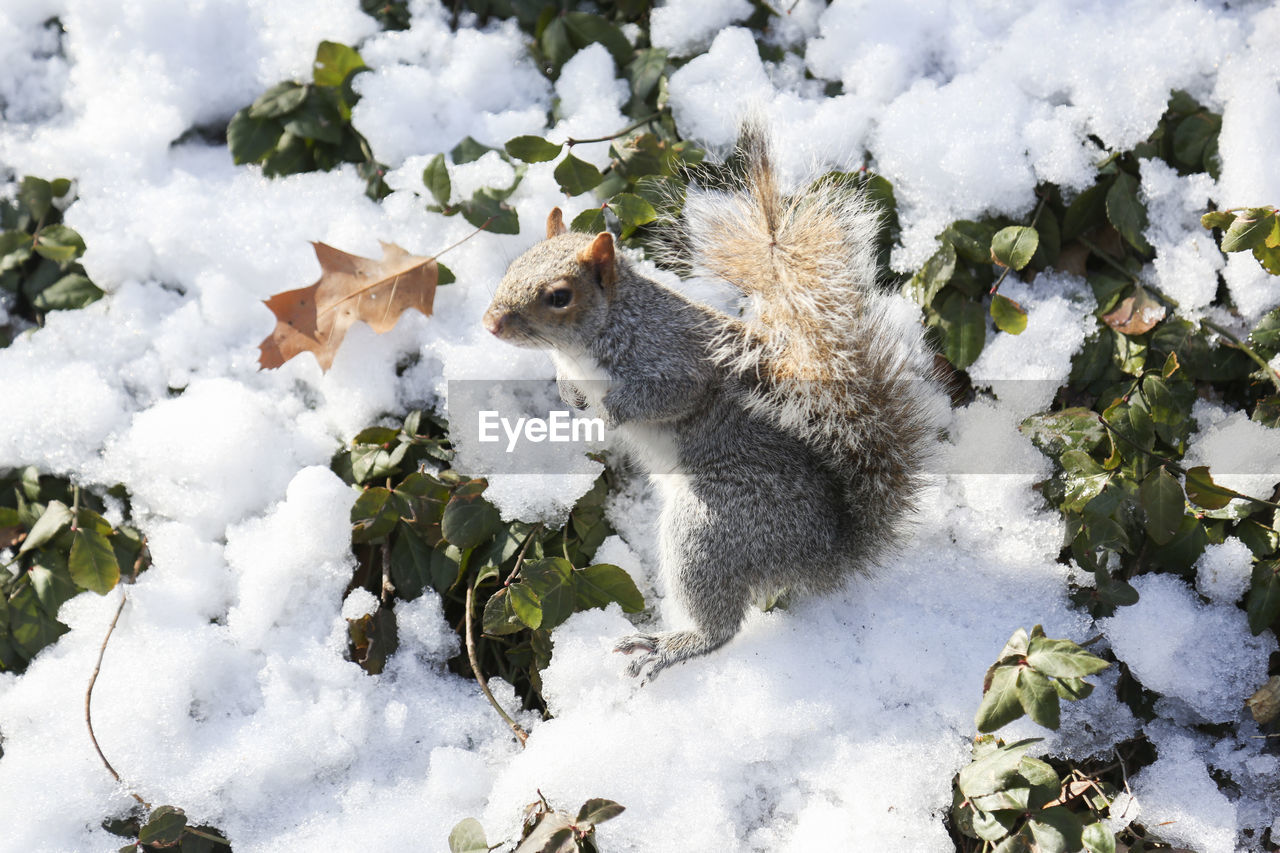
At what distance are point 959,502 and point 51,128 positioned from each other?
91.5 inches

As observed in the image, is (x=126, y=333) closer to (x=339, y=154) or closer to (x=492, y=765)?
(x=339, y=154)

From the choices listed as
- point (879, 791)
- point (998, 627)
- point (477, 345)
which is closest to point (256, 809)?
point (477, 345)

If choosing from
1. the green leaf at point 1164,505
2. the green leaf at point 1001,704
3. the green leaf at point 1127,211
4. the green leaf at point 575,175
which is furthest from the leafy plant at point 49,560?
the green leaf at point 1127,211

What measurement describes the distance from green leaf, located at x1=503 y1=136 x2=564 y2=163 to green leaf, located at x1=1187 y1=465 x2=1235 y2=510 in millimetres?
1408

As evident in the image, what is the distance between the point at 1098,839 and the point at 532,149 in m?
1.63

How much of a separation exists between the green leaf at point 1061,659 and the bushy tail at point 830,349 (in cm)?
37

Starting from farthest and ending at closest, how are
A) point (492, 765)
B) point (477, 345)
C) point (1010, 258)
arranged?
point (477, 345), point (1010, 258), point (492, 765)

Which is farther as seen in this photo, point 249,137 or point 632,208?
point 249,137

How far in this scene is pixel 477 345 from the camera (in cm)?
193

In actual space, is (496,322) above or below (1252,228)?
below

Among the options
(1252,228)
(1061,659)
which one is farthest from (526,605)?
(1252,228)

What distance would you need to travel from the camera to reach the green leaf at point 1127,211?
71.9 inches

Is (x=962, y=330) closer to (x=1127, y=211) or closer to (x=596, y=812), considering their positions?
(x=1127, y=211)

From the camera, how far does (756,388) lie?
1699mm
